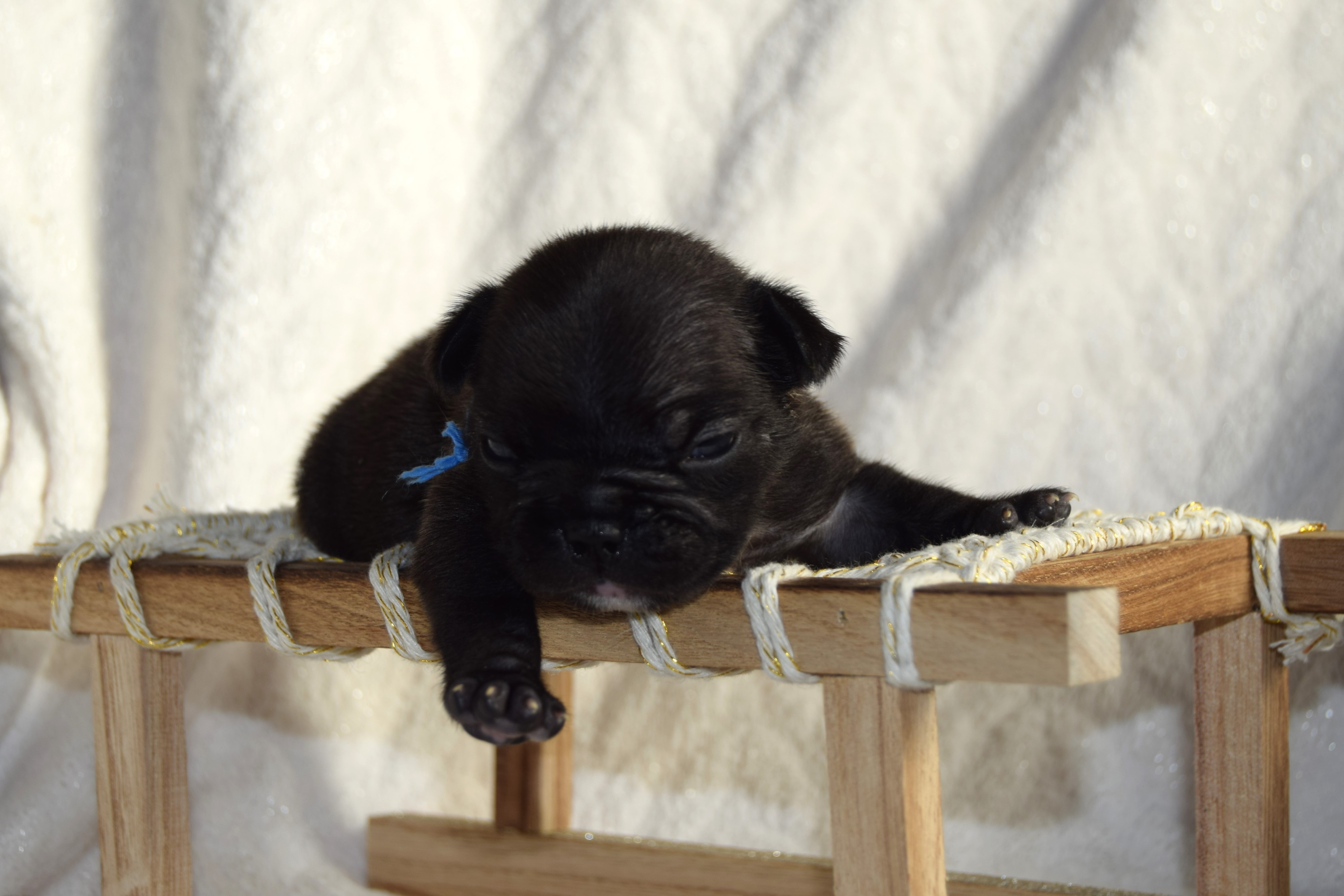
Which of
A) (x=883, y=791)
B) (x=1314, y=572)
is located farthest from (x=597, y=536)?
(x=1314, y=572)

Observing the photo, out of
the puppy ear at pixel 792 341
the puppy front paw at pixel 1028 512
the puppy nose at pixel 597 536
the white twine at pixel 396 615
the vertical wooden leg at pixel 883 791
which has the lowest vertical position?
the vertical wooden leg at pixel 883 791

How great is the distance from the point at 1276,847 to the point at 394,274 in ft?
A: 7.87

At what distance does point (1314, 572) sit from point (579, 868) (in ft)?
5.10

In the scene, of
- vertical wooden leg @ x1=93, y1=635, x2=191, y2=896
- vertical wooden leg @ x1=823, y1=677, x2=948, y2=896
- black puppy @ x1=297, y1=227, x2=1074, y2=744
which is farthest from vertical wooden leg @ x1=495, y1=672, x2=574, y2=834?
vertical wooden leg @ x1=823, y1=677, x2=948, y2=896

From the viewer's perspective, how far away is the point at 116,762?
212 centimetres

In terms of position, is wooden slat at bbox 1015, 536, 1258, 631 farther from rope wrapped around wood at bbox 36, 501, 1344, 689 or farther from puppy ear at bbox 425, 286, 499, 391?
puppy ear at bbox 425, 286, 499, 391

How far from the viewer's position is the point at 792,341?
1.83 metres

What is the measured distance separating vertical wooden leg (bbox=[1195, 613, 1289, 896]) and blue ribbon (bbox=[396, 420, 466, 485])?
118 cm

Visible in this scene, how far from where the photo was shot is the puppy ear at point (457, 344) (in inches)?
75.8

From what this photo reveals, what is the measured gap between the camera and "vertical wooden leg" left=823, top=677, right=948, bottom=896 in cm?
144

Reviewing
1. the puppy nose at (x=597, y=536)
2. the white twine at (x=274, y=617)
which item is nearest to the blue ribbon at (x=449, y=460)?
the white twine at (x=274, y=617)

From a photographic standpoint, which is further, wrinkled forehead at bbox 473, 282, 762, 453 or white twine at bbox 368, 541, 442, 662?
white twine at bbox 368, 541, 442, 662

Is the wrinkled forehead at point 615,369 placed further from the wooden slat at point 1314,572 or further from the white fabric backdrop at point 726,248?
the white fabric backdrop at point 726,248

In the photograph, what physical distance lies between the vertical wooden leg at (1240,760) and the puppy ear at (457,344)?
121cm
